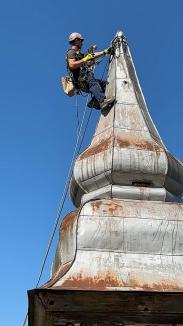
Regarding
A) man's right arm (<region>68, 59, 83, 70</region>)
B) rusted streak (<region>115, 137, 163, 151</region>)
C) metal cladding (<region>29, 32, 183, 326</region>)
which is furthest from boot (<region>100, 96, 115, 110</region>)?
rusted streak (<region>115, 137, 163, 151</region>)

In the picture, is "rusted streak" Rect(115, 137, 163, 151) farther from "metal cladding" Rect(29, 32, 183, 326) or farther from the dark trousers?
Result: the dark trousers

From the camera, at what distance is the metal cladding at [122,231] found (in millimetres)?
7867

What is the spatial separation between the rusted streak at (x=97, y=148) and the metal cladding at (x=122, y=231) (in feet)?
0.07

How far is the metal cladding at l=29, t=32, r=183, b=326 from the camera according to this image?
7867 mm

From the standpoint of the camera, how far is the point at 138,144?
1024 centimetres

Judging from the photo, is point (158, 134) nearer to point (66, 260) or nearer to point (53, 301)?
point (66, 260)

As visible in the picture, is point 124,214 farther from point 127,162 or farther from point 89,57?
point 89,57

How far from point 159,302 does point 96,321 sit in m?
0.80

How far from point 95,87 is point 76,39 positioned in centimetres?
116

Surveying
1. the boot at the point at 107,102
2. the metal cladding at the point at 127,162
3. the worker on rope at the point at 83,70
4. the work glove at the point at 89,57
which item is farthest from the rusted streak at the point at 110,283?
the work glove at the point at 89,57

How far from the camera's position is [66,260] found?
8898 millimetres

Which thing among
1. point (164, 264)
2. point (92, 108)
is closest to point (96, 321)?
point (164, 264)

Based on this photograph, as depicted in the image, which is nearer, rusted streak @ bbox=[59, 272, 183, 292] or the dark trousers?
rusted streak @ bbox=[59, 272, 183, 292]

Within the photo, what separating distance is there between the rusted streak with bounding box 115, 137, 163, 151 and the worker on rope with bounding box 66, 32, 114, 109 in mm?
1444
